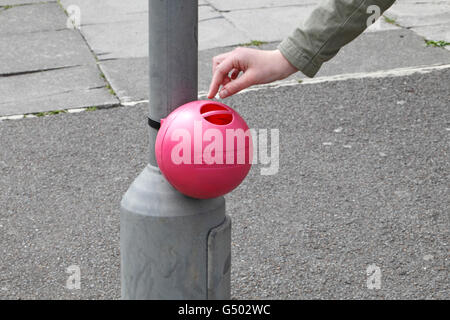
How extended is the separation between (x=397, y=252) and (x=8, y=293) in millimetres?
1800

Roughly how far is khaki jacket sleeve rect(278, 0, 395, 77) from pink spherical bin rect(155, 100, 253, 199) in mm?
297

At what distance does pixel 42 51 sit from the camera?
21.2 ft

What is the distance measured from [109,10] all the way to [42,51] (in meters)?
1.27

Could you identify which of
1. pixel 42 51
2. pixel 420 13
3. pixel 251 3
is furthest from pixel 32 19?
pixel 420 13

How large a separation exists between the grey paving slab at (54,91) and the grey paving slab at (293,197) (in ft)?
0.79

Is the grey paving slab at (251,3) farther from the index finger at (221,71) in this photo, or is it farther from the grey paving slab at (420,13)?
the index finger at (221,71)

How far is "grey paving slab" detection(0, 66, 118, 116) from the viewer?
536 centimetres

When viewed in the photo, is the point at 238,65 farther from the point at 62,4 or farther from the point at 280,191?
the point at 62,4

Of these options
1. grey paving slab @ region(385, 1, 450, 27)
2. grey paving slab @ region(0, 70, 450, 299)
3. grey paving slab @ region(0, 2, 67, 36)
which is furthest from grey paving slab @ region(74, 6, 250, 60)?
grey paving slab @ region(385, 1, 450, 27)

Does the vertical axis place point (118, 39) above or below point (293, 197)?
below

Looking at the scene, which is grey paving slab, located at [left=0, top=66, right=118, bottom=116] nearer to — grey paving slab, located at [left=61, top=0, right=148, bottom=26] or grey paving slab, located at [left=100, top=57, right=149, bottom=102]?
grey paving slab, located at [left=100, top=57, right=149, bottom=102]

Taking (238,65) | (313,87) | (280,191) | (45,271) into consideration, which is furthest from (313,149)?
(238,65)

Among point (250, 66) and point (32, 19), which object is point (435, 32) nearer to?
point (32, 19)

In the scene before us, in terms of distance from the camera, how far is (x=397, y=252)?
3.58 metres
